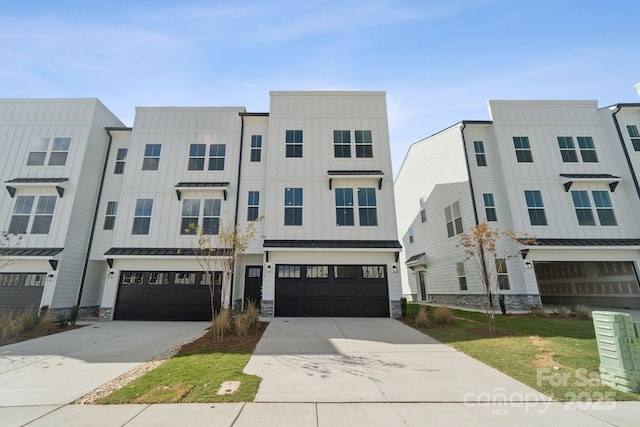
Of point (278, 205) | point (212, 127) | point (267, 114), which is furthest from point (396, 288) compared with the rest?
point (212, 127)

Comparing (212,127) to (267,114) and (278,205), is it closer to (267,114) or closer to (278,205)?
(267,114)

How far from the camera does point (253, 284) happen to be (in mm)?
15047

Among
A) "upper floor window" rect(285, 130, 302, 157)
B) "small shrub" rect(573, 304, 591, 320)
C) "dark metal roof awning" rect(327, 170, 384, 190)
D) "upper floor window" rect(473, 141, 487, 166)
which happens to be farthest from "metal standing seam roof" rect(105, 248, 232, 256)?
"small shrub" rect(573, 304, 591, 320)

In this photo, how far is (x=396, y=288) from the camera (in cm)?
1337

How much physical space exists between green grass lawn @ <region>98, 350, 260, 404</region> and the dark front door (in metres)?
7.77

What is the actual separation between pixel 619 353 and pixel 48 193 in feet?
71.7

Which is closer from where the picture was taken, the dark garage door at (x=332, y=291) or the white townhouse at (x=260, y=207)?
the dark garage door at (x=332, y=291)

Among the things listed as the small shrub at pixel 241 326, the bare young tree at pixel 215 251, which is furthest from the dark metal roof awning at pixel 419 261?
the small shrub at pixel 241 326

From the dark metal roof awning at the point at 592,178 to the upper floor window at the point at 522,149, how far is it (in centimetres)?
198

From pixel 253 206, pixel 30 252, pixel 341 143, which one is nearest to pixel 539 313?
pixel 341 143

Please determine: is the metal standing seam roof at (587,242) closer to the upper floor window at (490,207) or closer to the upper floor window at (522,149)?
the upper floor window at (490,207)

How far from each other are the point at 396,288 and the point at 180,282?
10854 mm

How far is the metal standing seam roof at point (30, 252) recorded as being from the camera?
12653mm

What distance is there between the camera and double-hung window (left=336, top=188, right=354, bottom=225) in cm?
1415
